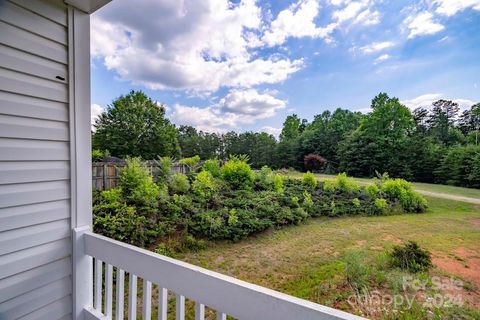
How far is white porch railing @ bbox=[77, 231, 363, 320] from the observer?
0.47m

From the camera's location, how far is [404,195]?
474 cm

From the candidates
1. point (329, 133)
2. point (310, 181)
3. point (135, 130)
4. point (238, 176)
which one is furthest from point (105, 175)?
point (135, 130)

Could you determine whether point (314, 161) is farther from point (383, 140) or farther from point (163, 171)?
point (163, 171)

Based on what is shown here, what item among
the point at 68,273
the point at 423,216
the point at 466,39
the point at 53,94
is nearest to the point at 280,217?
the point at 423,216

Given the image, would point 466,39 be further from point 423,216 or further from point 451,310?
point 451,310

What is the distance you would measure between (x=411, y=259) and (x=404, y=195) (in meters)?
3.07

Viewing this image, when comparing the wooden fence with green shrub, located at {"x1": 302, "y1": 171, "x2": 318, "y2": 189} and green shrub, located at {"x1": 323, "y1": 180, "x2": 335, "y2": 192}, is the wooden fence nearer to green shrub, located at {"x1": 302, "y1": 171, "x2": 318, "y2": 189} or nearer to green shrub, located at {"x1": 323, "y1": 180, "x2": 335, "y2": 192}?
green shrub, located at {"x1": 302, "y1": 171, "x2": 318, "y2": 189}

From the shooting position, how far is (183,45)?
13.5 feet

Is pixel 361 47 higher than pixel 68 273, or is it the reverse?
pixel 361 47

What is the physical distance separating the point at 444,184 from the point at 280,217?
3.18 m

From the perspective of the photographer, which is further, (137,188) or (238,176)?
(238,176)

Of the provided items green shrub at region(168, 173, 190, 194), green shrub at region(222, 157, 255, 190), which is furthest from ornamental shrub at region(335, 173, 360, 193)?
green shrub at region(168, 173, 190, 194)

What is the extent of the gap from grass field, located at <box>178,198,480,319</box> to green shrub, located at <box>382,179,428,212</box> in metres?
0.50

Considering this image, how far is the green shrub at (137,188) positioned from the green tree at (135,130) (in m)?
9.30
